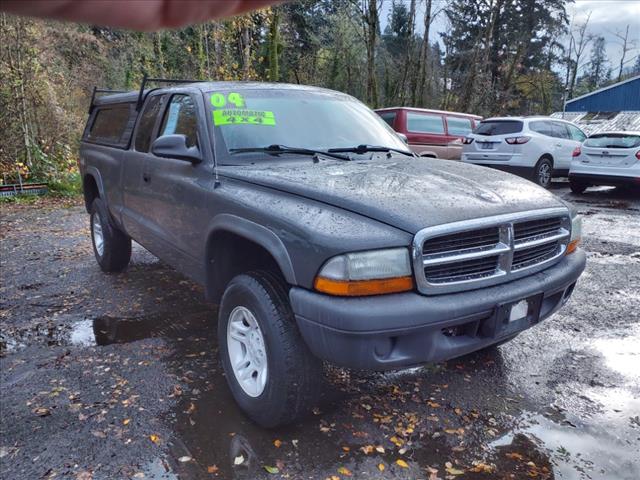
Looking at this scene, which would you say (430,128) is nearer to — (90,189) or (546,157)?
(546,157)

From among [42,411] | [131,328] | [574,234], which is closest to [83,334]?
[131,328]

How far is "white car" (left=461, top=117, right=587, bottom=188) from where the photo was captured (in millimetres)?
12320

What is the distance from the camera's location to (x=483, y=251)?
255cm

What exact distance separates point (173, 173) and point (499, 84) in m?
36.9

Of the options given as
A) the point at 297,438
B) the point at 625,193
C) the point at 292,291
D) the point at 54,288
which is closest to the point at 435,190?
the point at 292,291

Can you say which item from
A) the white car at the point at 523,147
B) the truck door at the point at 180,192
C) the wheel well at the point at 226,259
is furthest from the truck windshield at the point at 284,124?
the white car at the point at 523,147

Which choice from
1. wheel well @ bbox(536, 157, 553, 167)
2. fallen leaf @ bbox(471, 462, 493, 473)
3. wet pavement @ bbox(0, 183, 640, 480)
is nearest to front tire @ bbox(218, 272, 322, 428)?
wet pavement @ bbox(0, 183, 640, 480)

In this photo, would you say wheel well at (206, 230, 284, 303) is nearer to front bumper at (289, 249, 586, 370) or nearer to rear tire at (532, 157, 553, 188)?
front bumper at (289, 249, 586, 370)

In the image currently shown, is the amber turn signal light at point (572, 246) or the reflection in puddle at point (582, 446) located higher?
the amber turn signal light at point (572, 246)

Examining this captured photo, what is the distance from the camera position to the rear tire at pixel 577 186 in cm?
1184

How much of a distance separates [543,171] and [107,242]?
11.0m

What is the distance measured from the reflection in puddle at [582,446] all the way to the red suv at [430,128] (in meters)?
10.3

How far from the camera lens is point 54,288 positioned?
17.7 feet

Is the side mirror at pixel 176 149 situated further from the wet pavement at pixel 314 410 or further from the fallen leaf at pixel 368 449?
the fallen leaf at pixel 368 449
